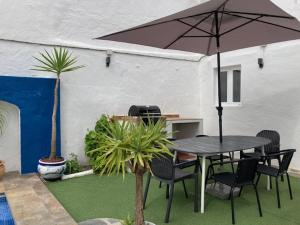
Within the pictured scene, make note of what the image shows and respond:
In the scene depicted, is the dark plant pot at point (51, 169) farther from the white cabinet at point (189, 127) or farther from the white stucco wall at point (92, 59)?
the white cabinet at point (189, 127)

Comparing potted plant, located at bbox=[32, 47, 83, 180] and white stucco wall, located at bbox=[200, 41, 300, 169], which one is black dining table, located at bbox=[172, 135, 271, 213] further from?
potted plant, located at bbox=[32, 47, 83, 180]

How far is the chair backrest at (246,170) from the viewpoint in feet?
13.1

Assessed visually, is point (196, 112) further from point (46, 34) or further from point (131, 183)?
point (46, 34)

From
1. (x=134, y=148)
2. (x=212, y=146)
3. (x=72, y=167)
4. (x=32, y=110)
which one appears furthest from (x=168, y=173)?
(x=32, y=110)

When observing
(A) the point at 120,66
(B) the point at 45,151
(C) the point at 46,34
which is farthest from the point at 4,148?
(A) the point at 120,66

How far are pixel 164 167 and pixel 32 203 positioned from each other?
7.87ft

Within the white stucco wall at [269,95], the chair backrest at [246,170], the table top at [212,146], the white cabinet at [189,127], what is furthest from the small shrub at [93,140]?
the white stucco wall at [269,95]

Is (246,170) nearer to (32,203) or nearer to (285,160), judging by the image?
(285,160)

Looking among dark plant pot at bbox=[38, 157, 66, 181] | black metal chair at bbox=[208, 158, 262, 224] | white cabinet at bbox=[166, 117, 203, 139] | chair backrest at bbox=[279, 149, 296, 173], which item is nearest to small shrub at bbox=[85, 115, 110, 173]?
dark plant pot at bbox=[38, 157, 66, 181]

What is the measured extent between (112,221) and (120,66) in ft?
16.4

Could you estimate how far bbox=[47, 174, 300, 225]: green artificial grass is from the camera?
13.4 feet

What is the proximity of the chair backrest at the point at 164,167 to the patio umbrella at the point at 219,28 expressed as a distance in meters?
1.50

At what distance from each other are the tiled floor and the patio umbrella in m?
2.87

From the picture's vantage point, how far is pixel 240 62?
7.93 meters
